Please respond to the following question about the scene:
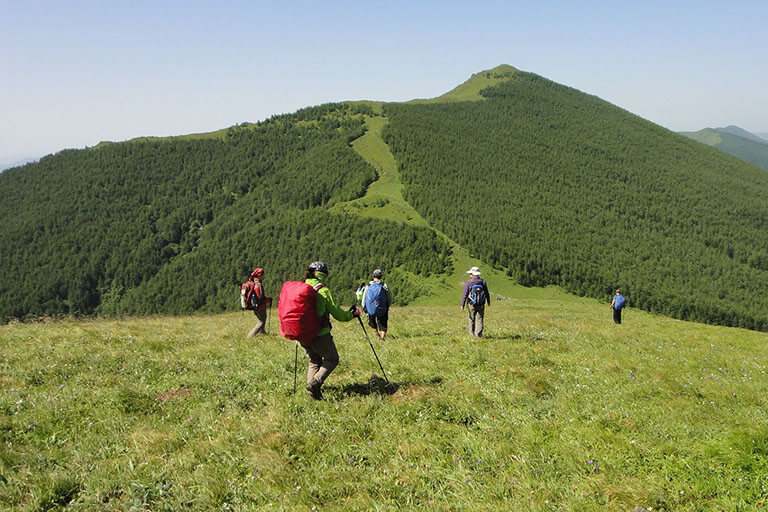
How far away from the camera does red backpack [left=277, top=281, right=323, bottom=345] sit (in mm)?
7500

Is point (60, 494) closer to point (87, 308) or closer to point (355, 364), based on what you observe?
point (355, 364)

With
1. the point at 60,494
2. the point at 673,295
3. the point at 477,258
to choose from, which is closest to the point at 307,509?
the point at 60,494

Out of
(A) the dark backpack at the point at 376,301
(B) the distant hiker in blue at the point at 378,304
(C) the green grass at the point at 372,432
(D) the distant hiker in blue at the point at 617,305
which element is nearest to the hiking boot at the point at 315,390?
(C) the green grass at the point at 372,432

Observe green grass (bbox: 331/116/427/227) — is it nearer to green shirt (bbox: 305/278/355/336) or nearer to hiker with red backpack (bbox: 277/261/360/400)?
hiker with red backpack (bbox: 277/261/360/400)

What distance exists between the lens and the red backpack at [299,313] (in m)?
7.50

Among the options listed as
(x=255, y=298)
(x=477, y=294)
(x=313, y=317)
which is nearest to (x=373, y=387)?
(x=313, y=317)

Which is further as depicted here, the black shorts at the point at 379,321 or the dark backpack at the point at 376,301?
the black shorts at the point at 379,321

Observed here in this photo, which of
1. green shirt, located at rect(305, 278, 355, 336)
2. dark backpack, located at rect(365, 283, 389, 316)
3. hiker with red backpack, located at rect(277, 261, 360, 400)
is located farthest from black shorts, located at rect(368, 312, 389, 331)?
green shirt, located at rect(305, 278, 355, 336)

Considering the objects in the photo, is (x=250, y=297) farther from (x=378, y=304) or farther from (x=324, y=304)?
(x=324, y=304)

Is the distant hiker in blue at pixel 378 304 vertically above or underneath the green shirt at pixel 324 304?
underneath

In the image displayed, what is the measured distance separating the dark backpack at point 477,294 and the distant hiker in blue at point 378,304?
3019 millimetres

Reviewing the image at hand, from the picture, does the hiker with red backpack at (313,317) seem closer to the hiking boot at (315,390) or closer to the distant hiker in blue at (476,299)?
the hiking boot at (315,390)

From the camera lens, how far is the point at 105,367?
9.81 m

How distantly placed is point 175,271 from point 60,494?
20080 centimetres
